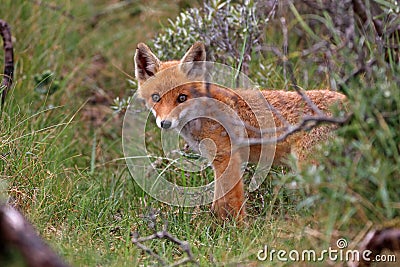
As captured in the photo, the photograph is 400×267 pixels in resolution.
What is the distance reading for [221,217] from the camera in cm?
487

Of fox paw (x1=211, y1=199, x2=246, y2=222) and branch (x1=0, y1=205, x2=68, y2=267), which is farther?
fox paw (x1=211, y1=199, x2=246, y2=222)

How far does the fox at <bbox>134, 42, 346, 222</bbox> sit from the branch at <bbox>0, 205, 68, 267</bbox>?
87.5 inches

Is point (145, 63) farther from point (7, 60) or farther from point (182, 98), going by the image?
point (7, 60)

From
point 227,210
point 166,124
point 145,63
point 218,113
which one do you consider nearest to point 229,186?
point 227,210

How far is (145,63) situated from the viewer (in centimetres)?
522

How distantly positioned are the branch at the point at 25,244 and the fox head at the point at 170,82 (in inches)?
87.5

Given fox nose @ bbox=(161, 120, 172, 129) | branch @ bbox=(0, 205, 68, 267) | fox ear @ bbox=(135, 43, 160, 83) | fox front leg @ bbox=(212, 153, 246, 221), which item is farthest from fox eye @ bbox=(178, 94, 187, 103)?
branch @ bbox=(0, 205, 68, 267)

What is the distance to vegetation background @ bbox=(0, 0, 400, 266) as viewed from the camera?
3371 millimetres

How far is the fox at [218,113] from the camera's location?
4.79m

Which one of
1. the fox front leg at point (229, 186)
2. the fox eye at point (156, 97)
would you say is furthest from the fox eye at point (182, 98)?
the fox front leg at point (229, 186)

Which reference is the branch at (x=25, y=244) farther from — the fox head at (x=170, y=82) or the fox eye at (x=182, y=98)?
the fox eye at (x=182, y=98)

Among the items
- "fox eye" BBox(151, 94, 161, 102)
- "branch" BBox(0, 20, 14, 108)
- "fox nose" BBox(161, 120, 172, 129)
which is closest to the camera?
"fox nose" BBox(161, 120, 172, 129)

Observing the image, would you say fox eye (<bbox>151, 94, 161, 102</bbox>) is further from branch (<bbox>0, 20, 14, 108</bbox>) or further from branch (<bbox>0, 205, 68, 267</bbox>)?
branch (<bbox>0, 205, 68, 267</bbox>)

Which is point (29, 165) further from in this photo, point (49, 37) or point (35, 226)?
point (49, 37)
